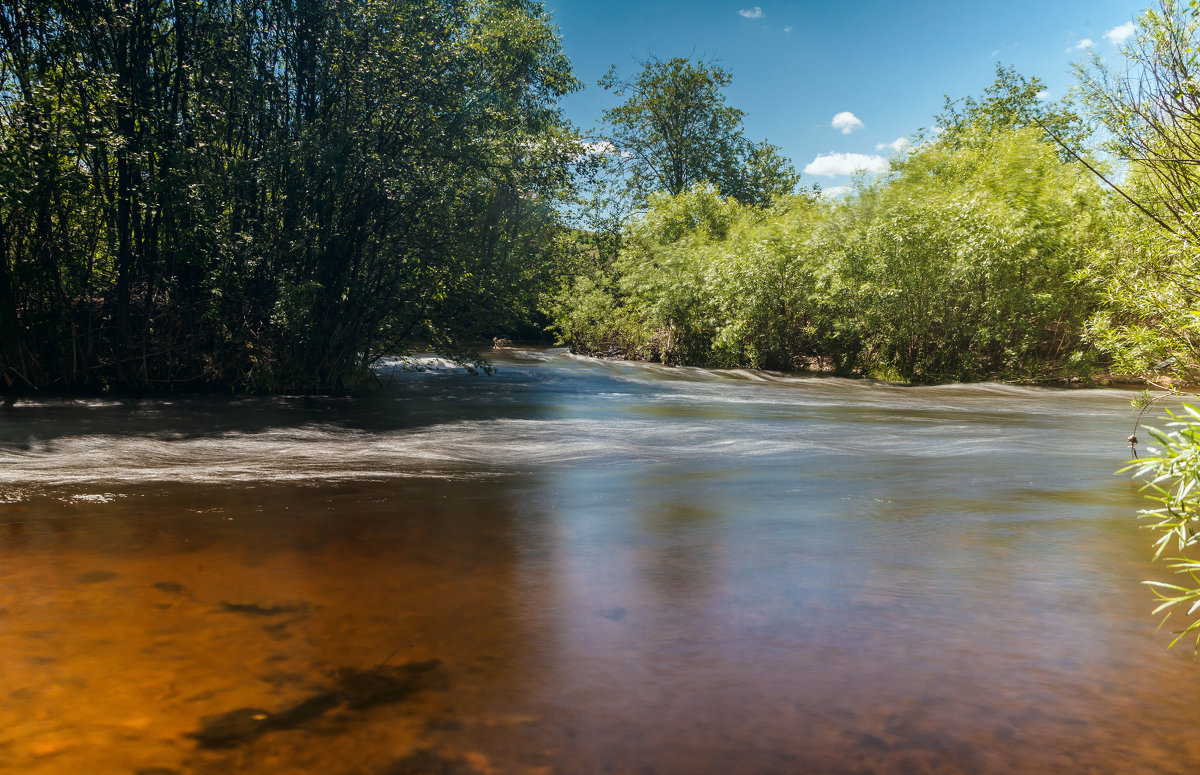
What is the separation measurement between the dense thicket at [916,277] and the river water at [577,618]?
13.5 m

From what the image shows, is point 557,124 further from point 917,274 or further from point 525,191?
point 917,274

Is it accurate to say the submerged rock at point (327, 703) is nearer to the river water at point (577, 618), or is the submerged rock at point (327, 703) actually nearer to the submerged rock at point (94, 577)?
the river water at point (577, 618)

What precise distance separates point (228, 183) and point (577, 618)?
1452cm

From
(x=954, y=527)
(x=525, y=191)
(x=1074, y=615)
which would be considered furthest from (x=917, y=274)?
(x=1074, y=615)

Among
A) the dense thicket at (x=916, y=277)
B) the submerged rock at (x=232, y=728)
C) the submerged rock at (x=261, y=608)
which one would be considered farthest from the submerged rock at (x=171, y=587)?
the dense thicket at (x=916, y=277)

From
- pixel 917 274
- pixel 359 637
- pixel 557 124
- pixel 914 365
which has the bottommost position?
pixel 359 637

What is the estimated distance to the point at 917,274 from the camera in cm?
2431

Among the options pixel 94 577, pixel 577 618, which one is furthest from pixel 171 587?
pixel 577 618

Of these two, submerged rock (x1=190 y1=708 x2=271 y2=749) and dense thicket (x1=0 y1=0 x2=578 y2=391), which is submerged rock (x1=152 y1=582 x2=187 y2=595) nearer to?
submerged rock (x1=190 y1=708 x2=271 y2=749)

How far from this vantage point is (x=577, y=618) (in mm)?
5336

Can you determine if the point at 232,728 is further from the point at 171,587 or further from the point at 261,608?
the point at 171,587

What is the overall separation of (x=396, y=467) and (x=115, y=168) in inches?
423

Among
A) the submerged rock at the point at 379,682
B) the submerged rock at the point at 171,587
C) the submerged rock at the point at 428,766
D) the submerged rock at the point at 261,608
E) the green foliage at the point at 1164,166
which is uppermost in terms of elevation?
the green foliage at the point at 1164,166

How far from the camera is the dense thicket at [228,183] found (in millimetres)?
15758
